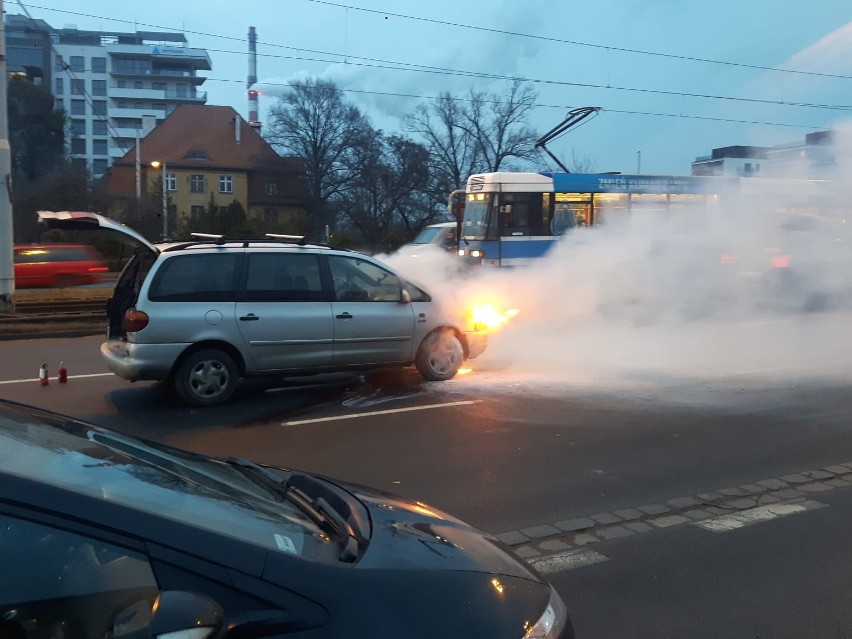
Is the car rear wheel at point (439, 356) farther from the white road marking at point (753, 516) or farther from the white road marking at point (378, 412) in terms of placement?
the white road marking at point (753, 516)

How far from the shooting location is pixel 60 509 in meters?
1.93

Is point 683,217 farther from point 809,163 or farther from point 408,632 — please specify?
point 408,632

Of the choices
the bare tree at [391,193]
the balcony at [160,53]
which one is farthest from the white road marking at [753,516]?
the balcony at [160,53]

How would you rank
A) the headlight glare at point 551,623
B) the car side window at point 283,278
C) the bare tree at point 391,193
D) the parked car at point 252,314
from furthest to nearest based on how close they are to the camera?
the bare tree at point 391,193 < the car side window at point 283,278 < the parked car at point 252,314 < the headlight glare at point 551,623

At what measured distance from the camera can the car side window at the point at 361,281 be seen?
912cm

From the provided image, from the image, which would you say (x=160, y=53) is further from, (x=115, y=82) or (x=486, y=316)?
(x=486, y=316)

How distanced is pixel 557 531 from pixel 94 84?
9629cm

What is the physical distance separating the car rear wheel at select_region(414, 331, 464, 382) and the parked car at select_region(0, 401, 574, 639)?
6.88 m

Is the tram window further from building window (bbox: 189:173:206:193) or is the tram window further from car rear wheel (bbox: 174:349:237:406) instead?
building window (bbox: 189:173:206:193)

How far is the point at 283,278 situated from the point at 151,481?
652 centimetres

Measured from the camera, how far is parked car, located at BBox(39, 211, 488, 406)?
8.27 metres

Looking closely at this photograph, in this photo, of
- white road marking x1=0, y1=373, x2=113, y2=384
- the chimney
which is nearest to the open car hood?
white road marking x1=0, y1=373, x2=113, y2=384

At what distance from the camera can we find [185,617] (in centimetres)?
184

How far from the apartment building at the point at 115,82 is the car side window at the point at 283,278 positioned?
81068 mm
